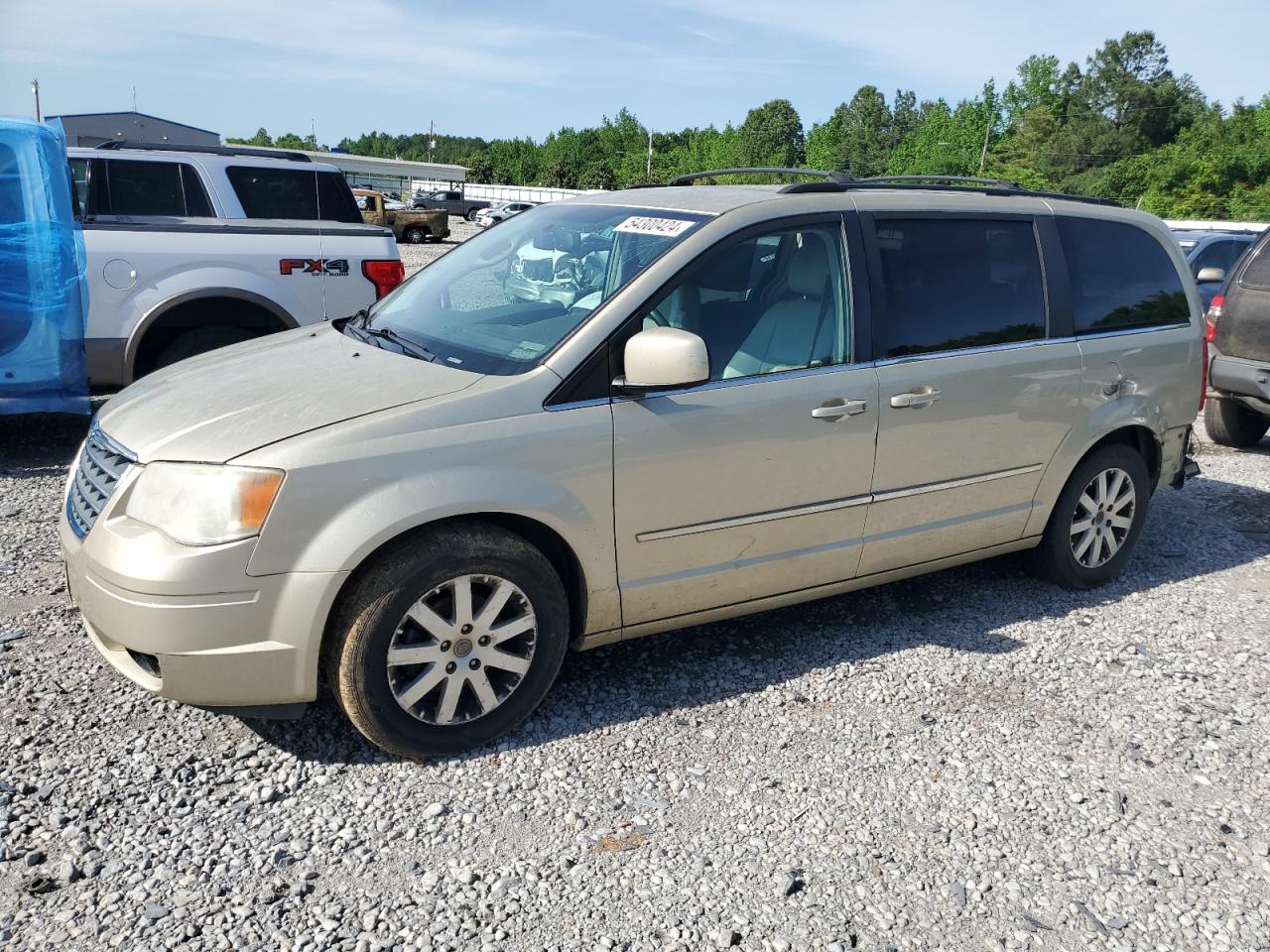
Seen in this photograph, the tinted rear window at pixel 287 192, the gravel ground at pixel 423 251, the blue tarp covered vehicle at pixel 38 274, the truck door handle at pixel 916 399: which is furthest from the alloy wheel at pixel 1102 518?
the gravel ground at pixel 423 251

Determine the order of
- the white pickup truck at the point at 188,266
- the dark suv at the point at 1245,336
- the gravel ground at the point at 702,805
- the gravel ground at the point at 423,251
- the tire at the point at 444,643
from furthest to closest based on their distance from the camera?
1. the gravel ground at the point at 423,251
2. the dark suv at the point at 1245,336
3. the white pickup truck at the point at 188,266
4. the tire at the point at 444,643
5. the gravel ground at the point at 702,805

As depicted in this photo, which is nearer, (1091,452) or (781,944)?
(781,944)

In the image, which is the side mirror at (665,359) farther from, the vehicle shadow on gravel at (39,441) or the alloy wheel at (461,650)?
the vehicle shadow on gravel at (39,441)

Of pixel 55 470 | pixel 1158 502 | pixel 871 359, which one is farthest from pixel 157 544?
pixel 1158 502

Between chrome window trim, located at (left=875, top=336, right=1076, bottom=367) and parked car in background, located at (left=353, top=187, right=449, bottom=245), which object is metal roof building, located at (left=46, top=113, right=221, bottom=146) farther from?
chrome window trim, located at (left=875, top=336, right=1076, bottom=367)

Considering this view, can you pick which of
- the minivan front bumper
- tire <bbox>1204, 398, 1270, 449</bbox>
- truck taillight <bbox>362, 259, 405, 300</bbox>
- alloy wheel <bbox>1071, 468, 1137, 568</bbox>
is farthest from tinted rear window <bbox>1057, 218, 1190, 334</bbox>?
truck taillight <bbox>362, 259, 405, 300</bbox>

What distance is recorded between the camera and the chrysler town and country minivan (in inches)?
122

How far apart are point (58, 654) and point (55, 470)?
284cm

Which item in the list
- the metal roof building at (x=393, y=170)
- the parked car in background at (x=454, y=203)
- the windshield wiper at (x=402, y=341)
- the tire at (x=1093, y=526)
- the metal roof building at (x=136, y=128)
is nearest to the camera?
the windshield wiper at (x=402, y=341)

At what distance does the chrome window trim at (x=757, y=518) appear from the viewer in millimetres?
3635

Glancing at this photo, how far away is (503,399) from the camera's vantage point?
335cm

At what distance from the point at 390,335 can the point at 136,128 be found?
157 ft

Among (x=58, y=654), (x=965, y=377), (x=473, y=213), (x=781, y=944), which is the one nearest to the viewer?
(x=781, y=944)

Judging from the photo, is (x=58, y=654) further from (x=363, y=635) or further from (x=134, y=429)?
(x=363, y=635)
